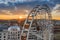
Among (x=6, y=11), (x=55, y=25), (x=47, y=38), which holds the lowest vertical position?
(x=47, y=38)

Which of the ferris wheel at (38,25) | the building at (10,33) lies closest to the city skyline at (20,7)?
the ferris wheel at (38,25)

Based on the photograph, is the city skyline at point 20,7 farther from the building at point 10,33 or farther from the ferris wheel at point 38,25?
the building at point 10,33

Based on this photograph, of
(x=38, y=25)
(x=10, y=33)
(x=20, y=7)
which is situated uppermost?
(x=20, y=7)

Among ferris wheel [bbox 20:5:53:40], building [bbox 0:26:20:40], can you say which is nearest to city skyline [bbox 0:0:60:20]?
ferris wheel [bbox 20:5:53:40]

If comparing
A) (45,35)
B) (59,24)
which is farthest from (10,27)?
(59,24)

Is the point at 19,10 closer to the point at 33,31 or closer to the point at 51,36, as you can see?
the point at 33,31

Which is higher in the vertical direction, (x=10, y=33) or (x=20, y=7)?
(x=20, y=7)
